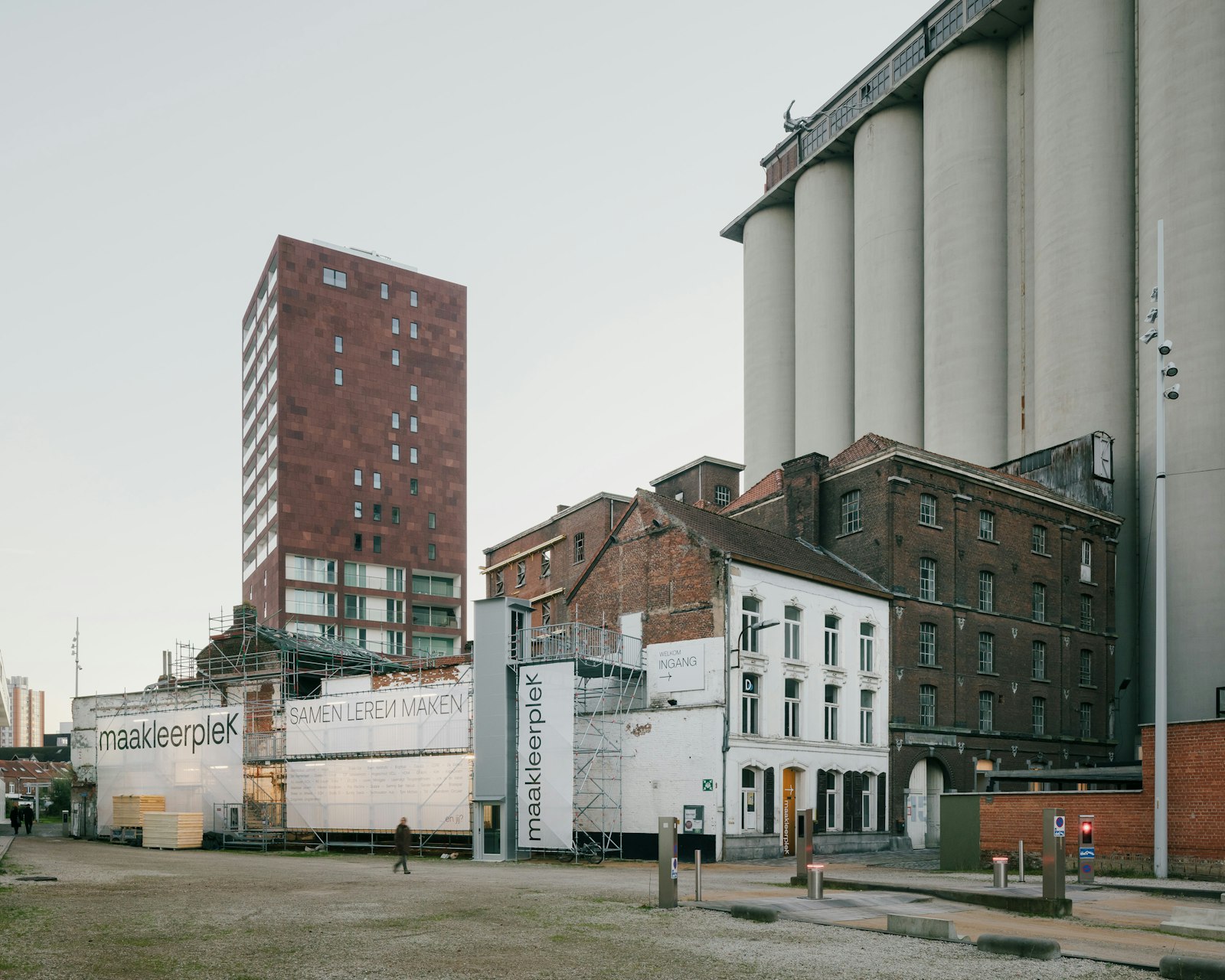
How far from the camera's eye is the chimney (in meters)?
45.9

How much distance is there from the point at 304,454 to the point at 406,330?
14.7 meters

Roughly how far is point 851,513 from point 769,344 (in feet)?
129

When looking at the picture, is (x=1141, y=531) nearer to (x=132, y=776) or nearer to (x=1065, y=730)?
(x=1065, y=730)

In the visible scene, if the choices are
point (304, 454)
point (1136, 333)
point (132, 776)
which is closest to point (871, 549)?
point (1136, 333)

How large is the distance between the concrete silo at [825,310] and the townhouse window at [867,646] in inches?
1267

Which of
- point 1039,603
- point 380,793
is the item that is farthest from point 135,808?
point 1039,603

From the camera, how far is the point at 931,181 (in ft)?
220

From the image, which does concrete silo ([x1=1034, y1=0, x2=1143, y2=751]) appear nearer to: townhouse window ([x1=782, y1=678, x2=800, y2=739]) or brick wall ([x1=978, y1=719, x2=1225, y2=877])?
townhouse window ([x1=782, y1=678, x2=800, y2=739])

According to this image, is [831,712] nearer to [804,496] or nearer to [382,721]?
[804,496]

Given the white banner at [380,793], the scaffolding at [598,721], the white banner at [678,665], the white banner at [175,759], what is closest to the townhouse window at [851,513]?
the white banner at [678,665]

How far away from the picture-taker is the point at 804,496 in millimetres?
46406

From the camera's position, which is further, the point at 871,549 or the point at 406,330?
the point at 406,330

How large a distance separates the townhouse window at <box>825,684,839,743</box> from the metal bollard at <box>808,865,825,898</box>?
1845 centimetres

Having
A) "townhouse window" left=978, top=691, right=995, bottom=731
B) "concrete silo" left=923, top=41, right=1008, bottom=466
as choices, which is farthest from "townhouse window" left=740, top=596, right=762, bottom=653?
"concrete silo" left=923, top=41, right=1008, bottom=466
